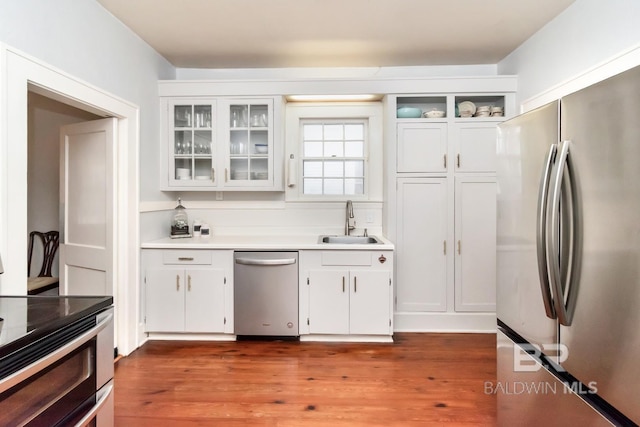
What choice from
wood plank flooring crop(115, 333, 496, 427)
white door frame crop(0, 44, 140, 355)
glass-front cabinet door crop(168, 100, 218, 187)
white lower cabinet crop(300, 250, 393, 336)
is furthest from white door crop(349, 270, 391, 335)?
white door frame crop(0, 44, 140, 355)

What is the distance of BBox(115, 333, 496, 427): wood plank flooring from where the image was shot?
1.92m

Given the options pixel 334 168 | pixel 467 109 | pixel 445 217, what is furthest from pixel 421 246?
pixel 467 109

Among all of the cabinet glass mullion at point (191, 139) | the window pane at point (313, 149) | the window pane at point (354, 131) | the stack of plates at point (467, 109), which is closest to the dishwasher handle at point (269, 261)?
the cabinet glass mullion at point (191, 139)

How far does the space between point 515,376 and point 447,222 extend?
1.82m

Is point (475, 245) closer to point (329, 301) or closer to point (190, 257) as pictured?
point (329, 301)

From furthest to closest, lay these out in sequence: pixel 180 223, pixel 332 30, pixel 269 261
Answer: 1. pixel 180 223
2. pixel 269 261
3. pixel 332 30

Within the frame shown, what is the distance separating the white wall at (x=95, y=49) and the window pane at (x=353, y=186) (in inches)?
71.9

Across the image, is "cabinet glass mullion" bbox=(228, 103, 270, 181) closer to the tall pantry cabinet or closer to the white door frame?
the white door frame

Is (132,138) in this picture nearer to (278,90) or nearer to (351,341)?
(278,90)

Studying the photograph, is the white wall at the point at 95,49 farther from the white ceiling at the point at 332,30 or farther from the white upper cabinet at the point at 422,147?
the white upper cabinet at the point at 422,147

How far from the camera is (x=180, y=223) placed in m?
3.32

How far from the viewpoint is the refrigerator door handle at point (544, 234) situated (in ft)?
3.87

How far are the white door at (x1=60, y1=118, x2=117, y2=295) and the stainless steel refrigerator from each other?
106 inches

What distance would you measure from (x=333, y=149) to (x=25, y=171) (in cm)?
252
